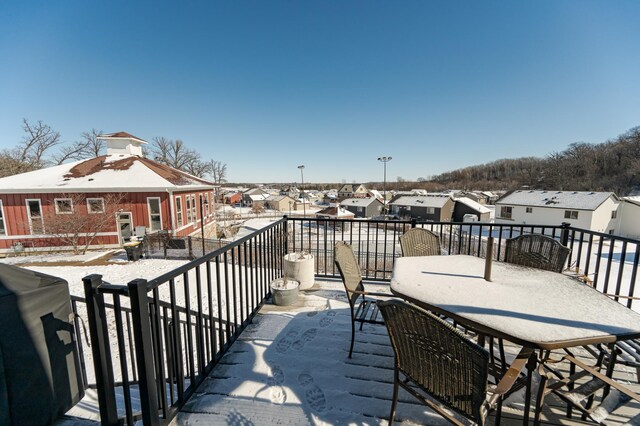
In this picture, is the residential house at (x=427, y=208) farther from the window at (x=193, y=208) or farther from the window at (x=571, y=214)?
the window at (x=193, y=208)

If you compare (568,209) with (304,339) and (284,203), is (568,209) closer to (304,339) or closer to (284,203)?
(304,339)

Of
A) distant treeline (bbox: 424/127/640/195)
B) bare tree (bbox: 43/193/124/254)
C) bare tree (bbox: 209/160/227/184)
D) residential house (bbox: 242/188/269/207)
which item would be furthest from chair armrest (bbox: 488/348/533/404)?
distant treeline (bbox: 424/127/640/195)

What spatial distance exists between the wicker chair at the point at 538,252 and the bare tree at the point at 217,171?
44.5 m

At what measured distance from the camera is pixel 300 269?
3.39 m

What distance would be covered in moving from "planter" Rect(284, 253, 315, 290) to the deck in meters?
0.82

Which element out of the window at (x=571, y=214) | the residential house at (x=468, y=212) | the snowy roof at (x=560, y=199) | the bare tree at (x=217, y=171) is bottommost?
the residential house at (x=468, y=212)

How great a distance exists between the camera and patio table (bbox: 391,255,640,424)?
1.14m

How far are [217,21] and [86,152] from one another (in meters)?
24.6

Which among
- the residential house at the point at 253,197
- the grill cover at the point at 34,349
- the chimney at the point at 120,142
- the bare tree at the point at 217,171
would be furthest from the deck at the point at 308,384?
the residential house at the point at 253,197

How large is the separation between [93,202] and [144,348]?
13859mm

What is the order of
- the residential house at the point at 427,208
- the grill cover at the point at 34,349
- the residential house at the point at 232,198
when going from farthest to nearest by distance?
the residential house at the point at 232,198 → the residential house at the point at 427,208 → the grill cover at the point at 34,349

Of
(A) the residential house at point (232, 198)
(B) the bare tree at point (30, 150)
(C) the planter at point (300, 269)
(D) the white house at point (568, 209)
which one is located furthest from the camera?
(A) the residential house at point (232, 198)

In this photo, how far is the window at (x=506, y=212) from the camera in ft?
82.1

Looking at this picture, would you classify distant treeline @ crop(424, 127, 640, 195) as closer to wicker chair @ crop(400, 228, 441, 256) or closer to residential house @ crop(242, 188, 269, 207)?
wicker chair @ crop(400, 228, 441, 256)
